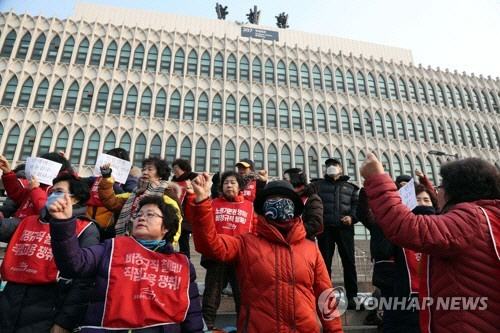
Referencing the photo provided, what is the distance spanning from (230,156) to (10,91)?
17.3 m

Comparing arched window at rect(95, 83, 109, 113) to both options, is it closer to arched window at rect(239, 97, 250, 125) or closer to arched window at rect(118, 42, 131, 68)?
arched window at rect(118, 42, 131, 68)

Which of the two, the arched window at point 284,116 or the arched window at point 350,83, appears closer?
the arched window at point 284,116

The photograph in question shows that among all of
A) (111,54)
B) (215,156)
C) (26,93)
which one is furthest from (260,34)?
(26,93)

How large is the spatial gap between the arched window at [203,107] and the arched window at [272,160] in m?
5.94

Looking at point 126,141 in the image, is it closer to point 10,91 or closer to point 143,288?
point 10,91

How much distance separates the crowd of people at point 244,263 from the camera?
182 cm

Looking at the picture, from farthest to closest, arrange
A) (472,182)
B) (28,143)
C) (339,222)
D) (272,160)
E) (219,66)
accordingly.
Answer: (219,66), (272,160), (28,143), (339,222), (472,182)

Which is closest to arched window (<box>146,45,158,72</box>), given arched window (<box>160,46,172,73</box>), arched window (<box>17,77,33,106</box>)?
arched window (<box>160,46,172,73</box>)

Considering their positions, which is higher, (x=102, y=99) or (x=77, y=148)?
(x=102, y=99)

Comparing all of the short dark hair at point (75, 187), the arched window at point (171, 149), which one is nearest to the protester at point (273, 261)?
the short dark hair at point (75, 187)

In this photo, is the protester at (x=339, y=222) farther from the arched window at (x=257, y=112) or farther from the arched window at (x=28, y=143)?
the arched window at (x=28, y=143)

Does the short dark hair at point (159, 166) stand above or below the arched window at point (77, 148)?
below

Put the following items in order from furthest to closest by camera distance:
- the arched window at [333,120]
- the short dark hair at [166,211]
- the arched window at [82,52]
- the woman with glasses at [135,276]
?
1. the arched window at [333,120]
2. the arched window at [82,52]
3. the short dark hair at [166,211]
4. the woman with glasses at [135,276]

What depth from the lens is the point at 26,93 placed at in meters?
24.0
